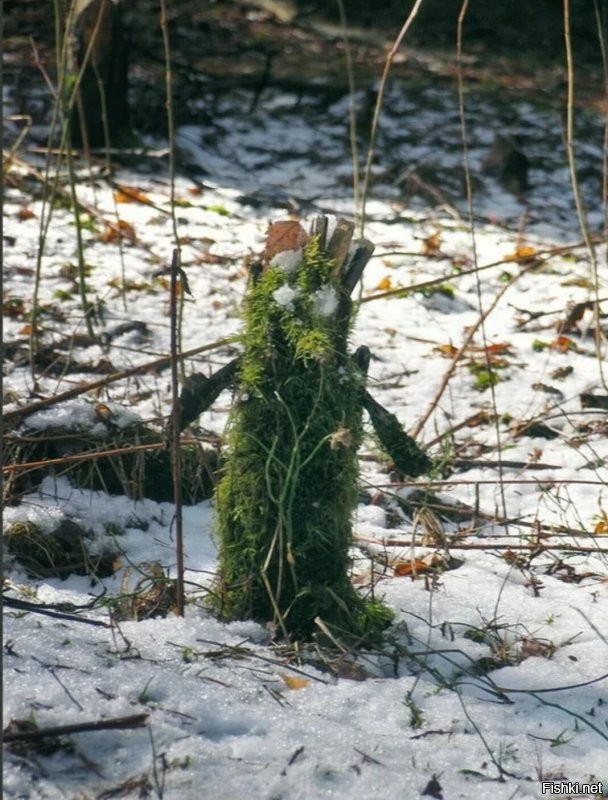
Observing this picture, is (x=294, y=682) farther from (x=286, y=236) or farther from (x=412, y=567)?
(x=286, y=236)

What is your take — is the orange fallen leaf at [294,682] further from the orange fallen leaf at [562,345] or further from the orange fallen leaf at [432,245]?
the orange fallen leaf at [432,245]

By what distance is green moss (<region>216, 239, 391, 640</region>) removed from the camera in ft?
6.57

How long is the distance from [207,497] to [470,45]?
6.81 m

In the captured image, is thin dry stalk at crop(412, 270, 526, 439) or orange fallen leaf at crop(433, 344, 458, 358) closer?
thin dry stalk at crop(412, 270, 526, 439)

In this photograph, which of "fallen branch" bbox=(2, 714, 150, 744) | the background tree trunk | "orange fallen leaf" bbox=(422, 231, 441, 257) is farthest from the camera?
the background tree trunk

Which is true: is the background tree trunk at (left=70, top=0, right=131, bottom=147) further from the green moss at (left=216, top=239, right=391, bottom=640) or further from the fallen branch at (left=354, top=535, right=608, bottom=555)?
the green moss at (left=216, top=239, right=391, bottom=640)

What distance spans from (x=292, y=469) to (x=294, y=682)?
1.30 ft

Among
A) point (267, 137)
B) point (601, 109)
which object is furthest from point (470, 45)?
point (267, 137)

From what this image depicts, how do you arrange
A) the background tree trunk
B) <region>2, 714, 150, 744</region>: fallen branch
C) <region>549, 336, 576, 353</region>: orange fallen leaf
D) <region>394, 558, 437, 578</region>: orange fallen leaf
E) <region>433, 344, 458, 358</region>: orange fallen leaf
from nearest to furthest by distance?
1. <region>2, 714, 150, 744</region>: fallen branch
2. <region>394, 558, 437, 578</region>: orange fallen leaf
3. <region>433, 344, 458, 358</region>: orange fallen leaf
4. <region>549, 336, 576, 353</region>: orange fallen leaf
5. the background tree trunk

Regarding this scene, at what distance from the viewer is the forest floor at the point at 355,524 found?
67.6 inches

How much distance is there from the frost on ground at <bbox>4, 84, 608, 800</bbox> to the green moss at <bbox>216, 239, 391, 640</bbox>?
8 cm

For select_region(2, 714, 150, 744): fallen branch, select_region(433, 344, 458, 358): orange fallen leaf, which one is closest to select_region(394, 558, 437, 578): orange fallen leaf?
select_region(2, 714, 150, 744): fallen branch

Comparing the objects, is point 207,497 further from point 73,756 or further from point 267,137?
point 267,137

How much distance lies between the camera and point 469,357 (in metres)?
4.09
